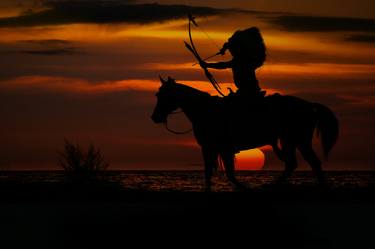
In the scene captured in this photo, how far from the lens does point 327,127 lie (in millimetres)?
15312

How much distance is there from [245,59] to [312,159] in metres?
2.56

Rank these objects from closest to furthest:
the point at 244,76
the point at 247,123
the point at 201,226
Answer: the point at 201,226 < the point at 244,76 < the point at 247,123

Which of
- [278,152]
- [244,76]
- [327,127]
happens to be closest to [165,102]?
[244,76]

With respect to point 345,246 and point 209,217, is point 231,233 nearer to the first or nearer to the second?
point 209,217

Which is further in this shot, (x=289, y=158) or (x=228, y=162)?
(x=289, y=158)

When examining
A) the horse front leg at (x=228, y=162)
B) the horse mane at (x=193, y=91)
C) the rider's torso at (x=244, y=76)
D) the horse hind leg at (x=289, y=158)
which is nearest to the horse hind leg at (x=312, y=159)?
the horse hind leg at (x=289, y=158)

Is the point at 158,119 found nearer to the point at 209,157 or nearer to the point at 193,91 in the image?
the point at 193,91

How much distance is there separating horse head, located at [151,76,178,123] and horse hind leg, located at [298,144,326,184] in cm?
274

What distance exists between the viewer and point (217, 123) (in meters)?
14.2

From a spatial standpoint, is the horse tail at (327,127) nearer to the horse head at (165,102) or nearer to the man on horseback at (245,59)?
the man on horseback at (245,59)

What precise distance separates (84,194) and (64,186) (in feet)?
4.74

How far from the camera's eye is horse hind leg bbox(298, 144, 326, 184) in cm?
1511

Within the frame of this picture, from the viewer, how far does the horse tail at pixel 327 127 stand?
15258mm

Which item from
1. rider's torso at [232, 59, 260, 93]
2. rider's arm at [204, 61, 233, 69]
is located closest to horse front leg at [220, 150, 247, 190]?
rider's torso at [232, 59, 260, 93]
